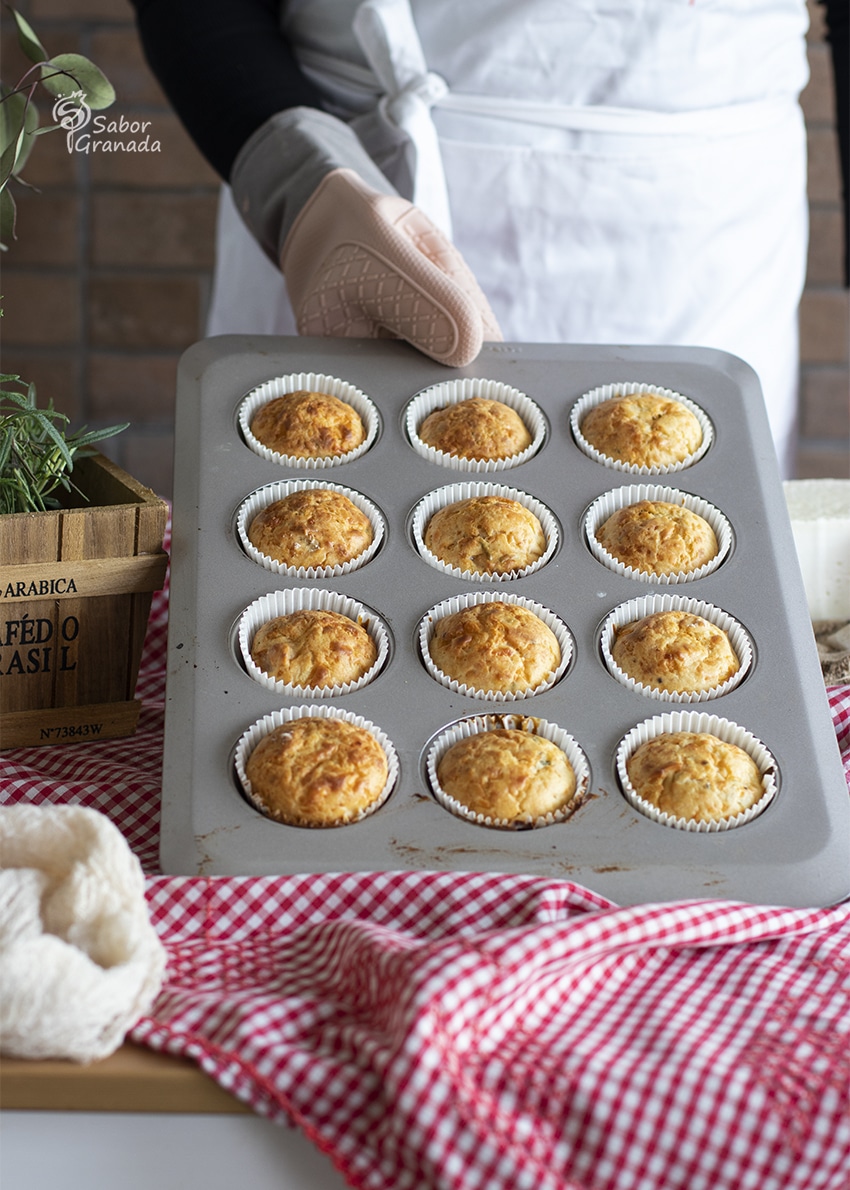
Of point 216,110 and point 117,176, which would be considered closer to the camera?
point 216,110

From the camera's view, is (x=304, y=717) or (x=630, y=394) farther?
(x=630, y=394)

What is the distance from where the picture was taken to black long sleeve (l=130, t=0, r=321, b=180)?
190 cm

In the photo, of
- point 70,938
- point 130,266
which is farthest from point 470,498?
point 130,266

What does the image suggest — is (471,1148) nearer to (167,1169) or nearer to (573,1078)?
(573,1078)

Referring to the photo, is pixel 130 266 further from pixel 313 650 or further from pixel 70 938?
pixel 70 938

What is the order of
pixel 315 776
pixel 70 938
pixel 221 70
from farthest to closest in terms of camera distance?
1. pixel 221 70
2. pixel 315 776
3. pixel 70 938

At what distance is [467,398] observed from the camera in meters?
1.57

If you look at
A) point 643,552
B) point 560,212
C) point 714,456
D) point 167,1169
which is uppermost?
point 560,212

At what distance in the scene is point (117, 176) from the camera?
3246mm

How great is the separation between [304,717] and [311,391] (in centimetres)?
53

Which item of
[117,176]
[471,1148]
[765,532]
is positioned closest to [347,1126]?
[471,1148]

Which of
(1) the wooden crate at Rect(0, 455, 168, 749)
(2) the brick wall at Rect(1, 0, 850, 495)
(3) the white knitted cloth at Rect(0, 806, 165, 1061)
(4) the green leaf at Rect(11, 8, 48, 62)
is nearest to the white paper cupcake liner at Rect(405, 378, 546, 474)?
(1) the wooden crate at Rect(0, 455, 168, 749)

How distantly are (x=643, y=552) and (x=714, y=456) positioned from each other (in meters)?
0.20

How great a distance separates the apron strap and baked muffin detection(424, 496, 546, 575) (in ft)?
2.32
